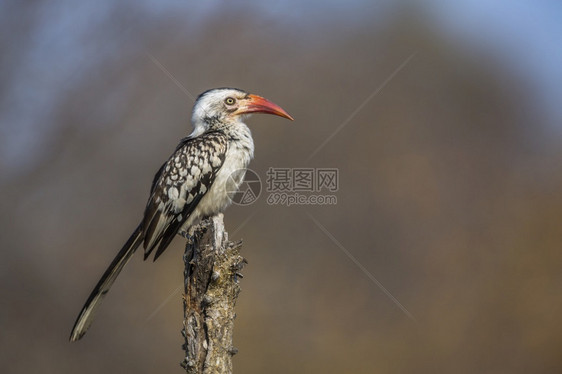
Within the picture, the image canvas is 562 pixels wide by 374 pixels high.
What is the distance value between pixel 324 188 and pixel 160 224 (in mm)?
3500

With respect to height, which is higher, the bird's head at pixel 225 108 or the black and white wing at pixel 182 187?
the bird's head at pixel 225 108

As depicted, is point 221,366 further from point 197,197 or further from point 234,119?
point 234,119

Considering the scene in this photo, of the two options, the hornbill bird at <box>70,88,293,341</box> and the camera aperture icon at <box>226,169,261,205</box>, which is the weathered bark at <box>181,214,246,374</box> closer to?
the hornbill bird at <box>70,88,293,341</box>

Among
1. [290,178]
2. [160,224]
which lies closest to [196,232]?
[160,224]

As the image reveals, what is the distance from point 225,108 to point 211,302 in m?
2.42

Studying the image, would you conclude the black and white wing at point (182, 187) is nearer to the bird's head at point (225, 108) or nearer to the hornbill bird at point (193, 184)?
the hornbill bird at point (193, 184)

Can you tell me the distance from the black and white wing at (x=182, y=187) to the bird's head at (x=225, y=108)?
0.44 metres

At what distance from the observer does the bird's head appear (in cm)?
484

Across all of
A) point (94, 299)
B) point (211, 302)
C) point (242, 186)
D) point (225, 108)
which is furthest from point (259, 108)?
point (211, 302)

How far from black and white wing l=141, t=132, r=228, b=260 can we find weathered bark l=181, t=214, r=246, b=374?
1.13 meters

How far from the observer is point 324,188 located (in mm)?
7270

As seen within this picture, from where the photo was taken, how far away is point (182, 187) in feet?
14.2

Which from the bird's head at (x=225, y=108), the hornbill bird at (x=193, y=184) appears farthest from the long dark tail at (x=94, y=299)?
the bird's head at (x=225, y=108)

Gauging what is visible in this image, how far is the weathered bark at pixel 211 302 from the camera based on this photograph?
288 centimetres
